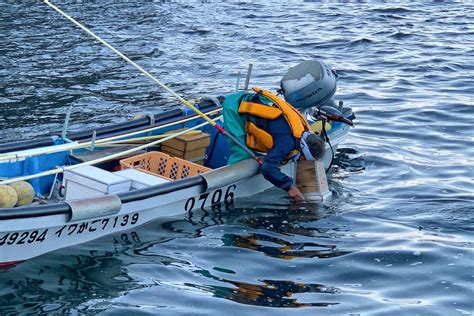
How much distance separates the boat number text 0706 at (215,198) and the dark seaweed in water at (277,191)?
0.13 m

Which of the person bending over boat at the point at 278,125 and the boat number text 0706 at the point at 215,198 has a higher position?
the person bending over boat at the point at 278,125

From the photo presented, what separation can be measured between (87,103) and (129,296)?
7.72 meters

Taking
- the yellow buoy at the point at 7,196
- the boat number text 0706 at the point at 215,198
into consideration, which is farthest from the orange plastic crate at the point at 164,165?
the yellow buoy at the point at 7,196

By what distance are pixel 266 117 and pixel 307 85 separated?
2.99 feet

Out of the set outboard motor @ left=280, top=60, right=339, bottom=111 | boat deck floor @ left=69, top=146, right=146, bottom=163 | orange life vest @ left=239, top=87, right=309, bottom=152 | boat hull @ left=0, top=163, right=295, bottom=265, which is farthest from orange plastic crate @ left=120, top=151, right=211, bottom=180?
outboard motor @ left=280, top=60, right=339, bottom=111

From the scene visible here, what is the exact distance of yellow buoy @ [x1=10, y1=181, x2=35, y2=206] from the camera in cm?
877

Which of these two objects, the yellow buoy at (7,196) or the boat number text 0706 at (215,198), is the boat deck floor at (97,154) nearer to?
the boat number text 0706 at (215,198)

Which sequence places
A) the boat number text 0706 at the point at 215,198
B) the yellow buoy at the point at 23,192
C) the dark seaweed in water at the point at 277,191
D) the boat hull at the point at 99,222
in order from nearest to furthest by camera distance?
the boat hull at the point at 99,222 → the dark seaweed in water at the point at 277,191 → the yellow buoy at the point at 23,192 → the boat number text 0706 at the point at 215,198

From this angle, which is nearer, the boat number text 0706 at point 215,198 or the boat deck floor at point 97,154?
the boat number text 0706 at point 215,198

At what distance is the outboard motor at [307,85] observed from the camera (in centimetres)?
1052

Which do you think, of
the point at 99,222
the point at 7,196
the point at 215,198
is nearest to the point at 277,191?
the point at 215,198

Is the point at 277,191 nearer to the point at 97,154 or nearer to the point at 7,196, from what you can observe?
the point at 97,154

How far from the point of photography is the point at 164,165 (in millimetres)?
10266

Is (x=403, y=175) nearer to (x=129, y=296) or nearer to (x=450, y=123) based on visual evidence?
(x=450, y=123)
